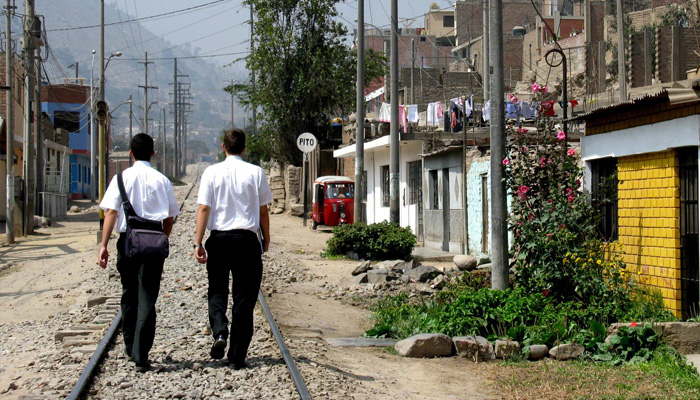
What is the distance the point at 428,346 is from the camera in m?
8.30

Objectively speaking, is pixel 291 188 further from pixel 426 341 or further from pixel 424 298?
pixel 426 341

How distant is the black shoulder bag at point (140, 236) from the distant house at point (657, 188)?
5.40 meters

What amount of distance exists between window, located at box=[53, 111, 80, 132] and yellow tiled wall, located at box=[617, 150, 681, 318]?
2406 inches

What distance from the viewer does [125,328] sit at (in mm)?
6875

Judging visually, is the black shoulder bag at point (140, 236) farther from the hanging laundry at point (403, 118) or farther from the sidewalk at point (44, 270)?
the hanging laundry at point (403, 118)

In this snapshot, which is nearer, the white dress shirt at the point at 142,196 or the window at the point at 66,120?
the white dress shirt at the point at 142,196

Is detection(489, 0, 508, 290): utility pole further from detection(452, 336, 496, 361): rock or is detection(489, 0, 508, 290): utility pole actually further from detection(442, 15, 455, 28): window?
detection(442, 15, 455, 28): window

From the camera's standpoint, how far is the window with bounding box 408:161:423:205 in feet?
78.2

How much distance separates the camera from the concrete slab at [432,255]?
1862 cm

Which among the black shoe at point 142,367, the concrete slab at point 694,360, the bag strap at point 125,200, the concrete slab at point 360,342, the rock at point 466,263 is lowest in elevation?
the concrete slab at point 694,360

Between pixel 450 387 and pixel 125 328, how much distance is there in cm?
284

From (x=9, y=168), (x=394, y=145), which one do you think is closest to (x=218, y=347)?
(x=394, y=145)

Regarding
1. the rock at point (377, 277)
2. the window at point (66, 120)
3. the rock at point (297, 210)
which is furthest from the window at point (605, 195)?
the window at point (66, 120)

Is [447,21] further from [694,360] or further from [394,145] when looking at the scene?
[694,360]
